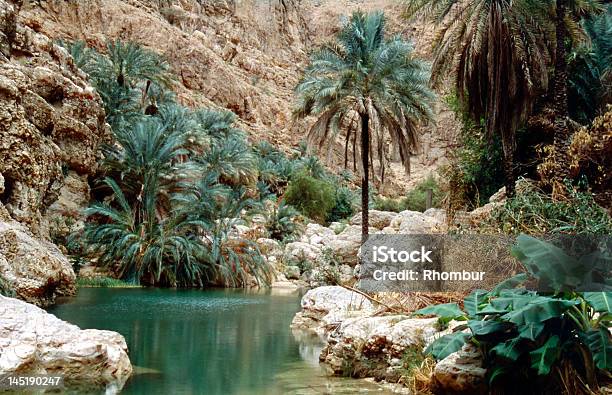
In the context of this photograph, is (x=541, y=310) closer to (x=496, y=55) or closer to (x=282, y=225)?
(x=496, y=55)

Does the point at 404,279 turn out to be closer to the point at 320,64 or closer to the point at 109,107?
the point at 320,64

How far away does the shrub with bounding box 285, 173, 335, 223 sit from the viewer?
42.2 m

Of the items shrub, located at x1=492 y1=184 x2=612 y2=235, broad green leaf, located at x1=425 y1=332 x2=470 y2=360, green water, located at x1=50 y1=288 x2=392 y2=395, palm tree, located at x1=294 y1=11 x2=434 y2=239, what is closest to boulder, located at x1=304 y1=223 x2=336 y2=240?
palm tree, located at x1=294 y1=11 x2=434 y2=239

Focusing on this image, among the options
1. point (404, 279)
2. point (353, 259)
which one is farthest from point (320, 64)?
point (404, 279)

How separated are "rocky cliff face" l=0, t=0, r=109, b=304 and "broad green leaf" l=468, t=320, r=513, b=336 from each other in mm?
10538

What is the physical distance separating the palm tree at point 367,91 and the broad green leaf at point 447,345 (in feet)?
45.6

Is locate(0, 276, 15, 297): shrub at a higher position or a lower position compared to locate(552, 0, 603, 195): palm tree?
lower

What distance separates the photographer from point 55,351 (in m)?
6.03

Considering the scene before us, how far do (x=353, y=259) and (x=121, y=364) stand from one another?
1722 cm

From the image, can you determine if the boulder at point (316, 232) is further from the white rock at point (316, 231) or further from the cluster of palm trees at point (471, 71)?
the cluster of palm trees at point (471, 71)

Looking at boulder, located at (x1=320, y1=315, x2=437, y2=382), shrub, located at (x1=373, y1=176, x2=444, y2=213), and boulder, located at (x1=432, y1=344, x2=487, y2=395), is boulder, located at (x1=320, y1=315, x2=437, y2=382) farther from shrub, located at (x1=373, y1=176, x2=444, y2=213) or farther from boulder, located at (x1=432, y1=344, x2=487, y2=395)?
shrub, located at (x1=373, y1=176, x2=444, y2=213)

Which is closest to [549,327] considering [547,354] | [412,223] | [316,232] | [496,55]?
[547,354]

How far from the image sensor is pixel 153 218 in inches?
980

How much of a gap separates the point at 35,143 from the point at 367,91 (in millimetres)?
10435
